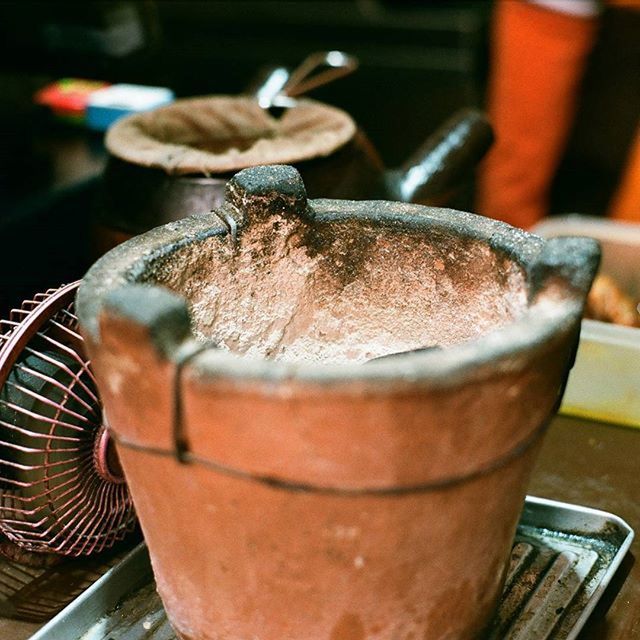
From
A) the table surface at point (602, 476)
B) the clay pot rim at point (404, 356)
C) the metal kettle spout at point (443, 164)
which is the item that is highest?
the clay pot rim at point (404, 356)

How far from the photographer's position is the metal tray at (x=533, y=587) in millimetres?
1074

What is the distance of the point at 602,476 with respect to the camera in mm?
1429

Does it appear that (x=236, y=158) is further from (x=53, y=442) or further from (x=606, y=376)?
(x=606, y=376)

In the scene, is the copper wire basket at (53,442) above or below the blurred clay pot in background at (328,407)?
below

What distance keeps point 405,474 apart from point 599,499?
725 millimetres

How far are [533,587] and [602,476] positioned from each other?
14.1 inches

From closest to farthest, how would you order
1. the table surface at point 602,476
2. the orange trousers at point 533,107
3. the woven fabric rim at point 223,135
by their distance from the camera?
the table surface at point 602,476 → the woven fabric rim at point 223,135 → the orange trousers at point 533,107

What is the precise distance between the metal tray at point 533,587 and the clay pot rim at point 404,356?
1.35 ft

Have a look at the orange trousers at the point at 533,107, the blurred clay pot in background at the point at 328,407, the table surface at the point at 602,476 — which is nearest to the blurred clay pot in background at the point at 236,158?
the blurred clay pot in background at the point at 328,407

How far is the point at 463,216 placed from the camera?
108 centimetres

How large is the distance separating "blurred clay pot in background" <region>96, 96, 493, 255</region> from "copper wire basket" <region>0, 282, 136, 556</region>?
315 millimetres

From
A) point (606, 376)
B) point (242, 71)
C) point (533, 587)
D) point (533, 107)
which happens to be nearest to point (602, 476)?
point (606, 376)

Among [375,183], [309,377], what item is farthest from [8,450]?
[375,183]

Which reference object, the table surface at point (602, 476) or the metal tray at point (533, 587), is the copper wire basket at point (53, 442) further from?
the table surface at point (602, 476)
